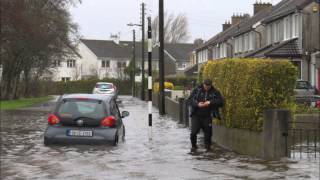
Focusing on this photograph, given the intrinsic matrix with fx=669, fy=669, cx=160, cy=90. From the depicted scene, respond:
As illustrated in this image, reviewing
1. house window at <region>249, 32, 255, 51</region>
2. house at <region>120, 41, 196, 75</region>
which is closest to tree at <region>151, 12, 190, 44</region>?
house at <region>120, 41, 196, 75</region>

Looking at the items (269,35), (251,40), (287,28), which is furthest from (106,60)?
(287,28)

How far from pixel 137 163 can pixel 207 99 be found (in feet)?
9.22

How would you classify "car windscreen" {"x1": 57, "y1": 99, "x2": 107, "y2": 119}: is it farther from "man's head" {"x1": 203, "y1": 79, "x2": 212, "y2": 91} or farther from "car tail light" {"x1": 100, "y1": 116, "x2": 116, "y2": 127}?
"man's head" {"x1": 203, "y1": 79, "x2": 212, "y2": 91}

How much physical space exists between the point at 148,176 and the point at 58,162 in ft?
8.16

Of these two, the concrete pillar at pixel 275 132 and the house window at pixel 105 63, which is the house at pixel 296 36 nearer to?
the concrete pillar at pixel 275 132

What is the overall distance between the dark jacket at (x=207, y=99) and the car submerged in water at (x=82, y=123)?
185 cm

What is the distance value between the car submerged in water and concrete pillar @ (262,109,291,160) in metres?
3.77

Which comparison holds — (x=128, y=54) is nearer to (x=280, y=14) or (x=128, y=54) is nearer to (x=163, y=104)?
(x=280, y=14)

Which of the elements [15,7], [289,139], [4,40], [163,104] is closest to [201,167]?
[289,139]

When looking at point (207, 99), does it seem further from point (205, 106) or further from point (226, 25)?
point (226, 25)

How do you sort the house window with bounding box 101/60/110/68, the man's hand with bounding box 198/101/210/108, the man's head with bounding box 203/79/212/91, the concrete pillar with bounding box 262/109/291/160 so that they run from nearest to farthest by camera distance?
the concrete pillar with bounding box 262/109/291/160
the man's hand with bounding box 198/101/210/108
the man's head with bounding box 203/79/212/91
the house window with bounding box 101/60/110/68

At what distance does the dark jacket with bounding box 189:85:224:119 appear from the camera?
14500mm

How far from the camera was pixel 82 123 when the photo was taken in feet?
48.2

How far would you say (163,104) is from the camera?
1238 inches
